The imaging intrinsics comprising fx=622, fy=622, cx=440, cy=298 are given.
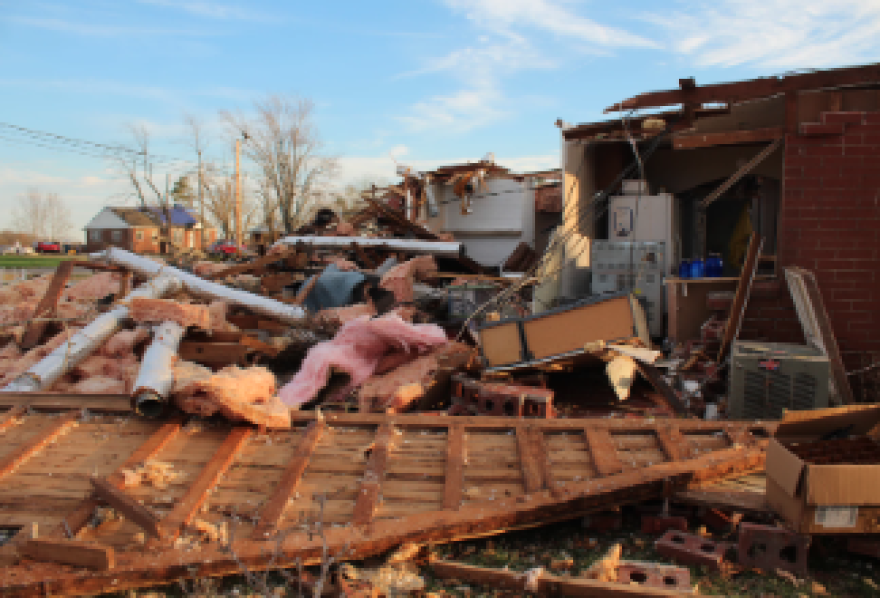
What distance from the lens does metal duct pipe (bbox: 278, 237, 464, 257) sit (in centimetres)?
1203

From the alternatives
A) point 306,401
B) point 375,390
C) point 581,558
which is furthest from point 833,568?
point 306,401

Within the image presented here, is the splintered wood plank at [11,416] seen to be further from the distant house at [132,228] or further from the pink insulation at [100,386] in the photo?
the distant house at [132,228]

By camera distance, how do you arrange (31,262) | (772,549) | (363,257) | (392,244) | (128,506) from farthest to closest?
1. (31,262)
2. (392,244)
3. (363,257)
4. (128,506)
5. (772,549)

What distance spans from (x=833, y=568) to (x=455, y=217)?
12.8m

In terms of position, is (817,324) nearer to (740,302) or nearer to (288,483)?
(740,302)

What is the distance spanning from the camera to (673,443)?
4.17 metres

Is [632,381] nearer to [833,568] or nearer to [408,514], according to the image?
[833,568]

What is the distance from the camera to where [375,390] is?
6270mm

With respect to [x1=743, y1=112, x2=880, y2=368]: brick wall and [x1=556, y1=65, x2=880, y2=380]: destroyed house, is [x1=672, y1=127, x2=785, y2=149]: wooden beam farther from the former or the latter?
[x1=743, y1=112, x2=880, y2=368]: brick wall

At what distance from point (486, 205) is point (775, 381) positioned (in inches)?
396

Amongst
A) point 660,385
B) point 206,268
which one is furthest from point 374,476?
point 206,268

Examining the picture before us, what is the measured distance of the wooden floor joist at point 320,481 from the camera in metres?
3.05

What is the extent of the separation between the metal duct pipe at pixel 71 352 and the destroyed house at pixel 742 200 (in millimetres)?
6044

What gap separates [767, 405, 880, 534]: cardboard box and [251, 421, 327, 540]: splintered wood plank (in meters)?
2.66
